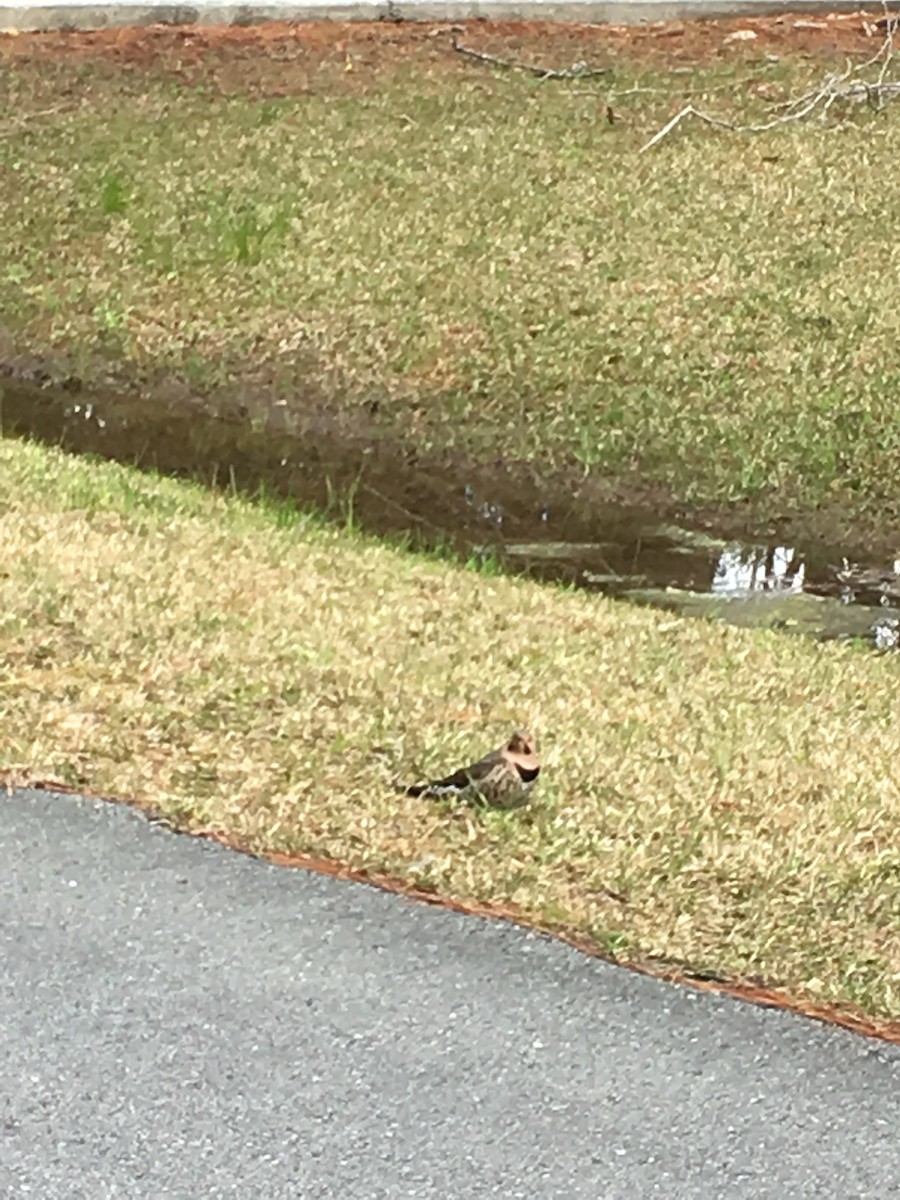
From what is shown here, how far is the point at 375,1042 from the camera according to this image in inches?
154

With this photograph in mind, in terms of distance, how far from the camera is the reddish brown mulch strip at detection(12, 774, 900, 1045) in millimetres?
4195

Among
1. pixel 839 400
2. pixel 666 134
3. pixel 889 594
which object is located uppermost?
pixel 666 134

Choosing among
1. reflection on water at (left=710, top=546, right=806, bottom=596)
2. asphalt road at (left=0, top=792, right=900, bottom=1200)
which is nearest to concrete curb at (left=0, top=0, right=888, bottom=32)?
reflection on water at (left=710, top=546, right=806, bottom=596)

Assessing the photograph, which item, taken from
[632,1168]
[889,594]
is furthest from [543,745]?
[889,594]

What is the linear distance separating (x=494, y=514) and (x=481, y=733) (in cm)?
568

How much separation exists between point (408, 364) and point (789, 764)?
25.0 ft

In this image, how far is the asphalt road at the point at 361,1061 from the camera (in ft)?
11.5

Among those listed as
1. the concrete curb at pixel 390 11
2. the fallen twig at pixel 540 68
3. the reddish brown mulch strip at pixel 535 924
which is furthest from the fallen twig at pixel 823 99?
the reddish brown mulch strip at pixel 535 924

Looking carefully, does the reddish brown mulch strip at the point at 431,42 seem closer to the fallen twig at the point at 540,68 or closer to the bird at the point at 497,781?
the fallen twig at the point at 540,68

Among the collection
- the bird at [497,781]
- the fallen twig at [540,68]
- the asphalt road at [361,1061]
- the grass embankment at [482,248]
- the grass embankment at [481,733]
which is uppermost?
the fallen twig at [540,68]

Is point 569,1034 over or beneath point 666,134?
beneath

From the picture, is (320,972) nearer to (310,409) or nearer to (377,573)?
(377,573)

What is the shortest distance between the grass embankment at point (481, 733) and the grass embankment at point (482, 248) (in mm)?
4225

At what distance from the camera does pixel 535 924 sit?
4.47 metres
